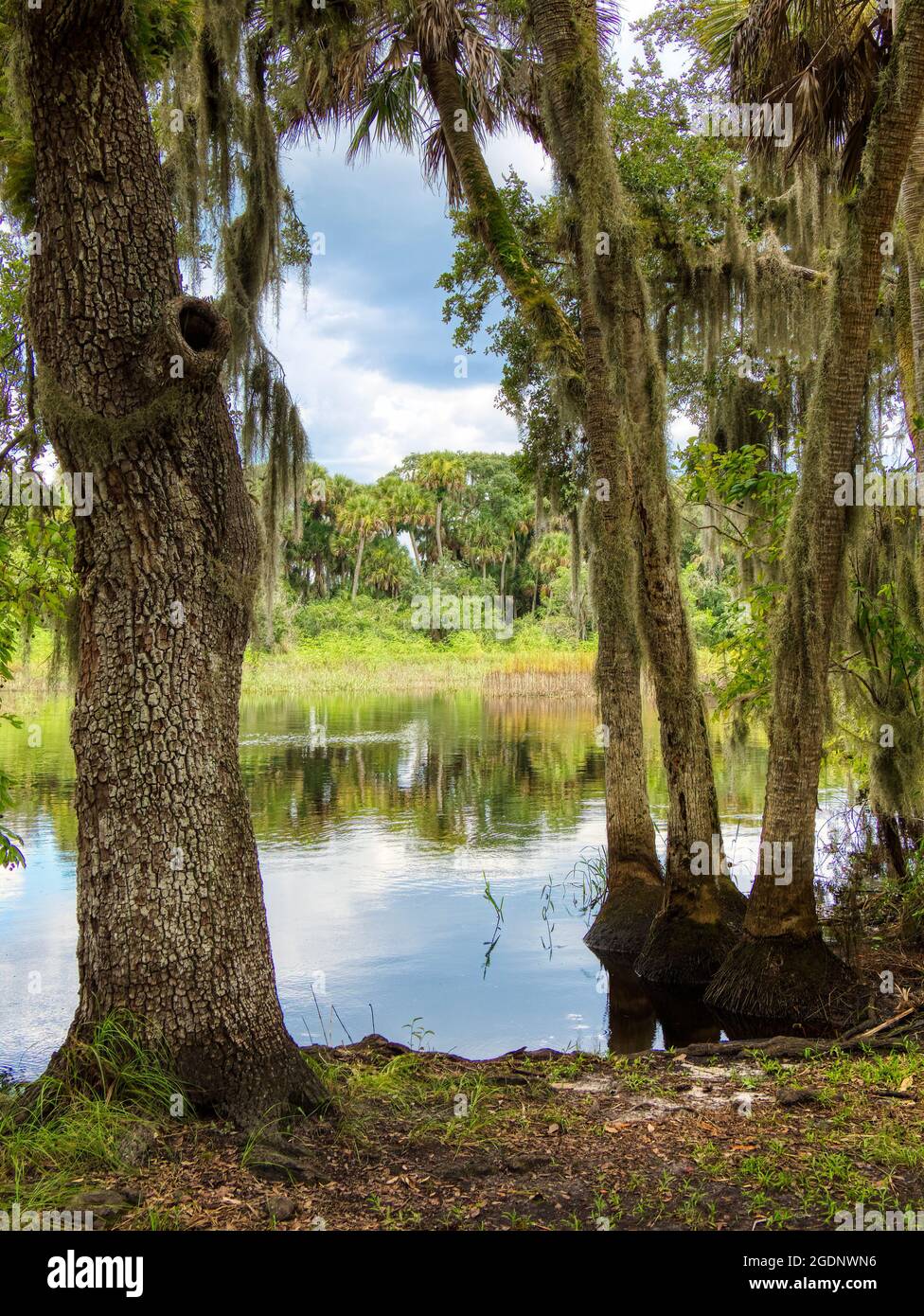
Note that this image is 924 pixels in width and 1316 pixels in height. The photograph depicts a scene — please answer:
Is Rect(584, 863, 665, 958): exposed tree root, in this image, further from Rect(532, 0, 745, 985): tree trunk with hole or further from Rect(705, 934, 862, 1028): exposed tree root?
Rect(705, 934, 862, 1028): exposed tree root

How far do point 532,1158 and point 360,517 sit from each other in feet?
146

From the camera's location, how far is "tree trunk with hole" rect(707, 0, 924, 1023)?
632 cm

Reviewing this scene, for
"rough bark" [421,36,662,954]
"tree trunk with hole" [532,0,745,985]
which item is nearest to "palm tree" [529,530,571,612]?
"rough bark" [421,36,662,954]

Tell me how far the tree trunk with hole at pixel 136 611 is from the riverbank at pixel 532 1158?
0.35 m

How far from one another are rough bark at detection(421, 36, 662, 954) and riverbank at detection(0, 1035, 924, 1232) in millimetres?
3662

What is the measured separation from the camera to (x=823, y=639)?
652 centimetres

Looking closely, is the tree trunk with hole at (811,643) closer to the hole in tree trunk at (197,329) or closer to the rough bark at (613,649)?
the rough bark at (613,649)

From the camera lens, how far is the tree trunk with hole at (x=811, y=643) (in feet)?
20.7

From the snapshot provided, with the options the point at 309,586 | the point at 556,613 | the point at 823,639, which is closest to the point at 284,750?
the point at 823,639

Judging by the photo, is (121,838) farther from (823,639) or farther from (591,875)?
(591,875)

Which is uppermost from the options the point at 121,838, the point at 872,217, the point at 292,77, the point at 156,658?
the point at 292,77

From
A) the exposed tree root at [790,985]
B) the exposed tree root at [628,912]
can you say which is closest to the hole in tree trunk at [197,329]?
the exposed tree root at [790,985]

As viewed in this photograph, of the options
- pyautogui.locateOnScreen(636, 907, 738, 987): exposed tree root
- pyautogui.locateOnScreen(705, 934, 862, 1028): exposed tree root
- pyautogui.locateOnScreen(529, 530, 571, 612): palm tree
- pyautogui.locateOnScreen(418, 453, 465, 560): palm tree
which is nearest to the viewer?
pyautogui.locateOnScreen(705, 934, 862, 1028): exposed tree root
